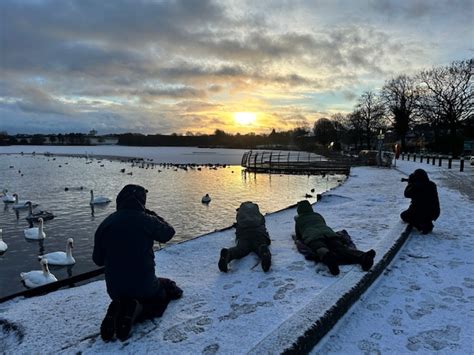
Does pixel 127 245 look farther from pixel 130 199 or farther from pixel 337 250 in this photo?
pixel 337 250

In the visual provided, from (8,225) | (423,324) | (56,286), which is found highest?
(423,324)

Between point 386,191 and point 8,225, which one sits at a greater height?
point 386,191

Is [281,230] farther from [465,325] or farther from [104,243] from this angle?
[104,243]

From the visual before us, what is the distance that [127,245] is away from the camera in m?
3.84

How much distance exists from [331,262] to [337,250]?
0.49 m

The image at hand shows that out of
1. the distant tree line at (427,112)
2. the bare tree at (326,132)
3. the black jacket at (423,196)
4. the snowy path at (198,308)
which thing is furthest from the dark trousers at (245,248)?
the bare tree at (326,132)

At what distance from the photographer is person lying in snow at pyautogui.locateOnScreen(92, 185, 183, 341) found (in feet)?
12.4

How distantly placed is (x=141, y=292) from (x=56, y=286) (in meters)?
2.87

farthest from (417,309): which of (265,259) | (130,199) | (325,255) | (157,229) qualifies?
(130,199)

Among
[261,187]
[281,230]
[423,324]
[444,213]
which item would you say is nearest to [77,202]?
[261,187]

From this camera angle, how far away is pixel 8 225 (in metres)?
15.7

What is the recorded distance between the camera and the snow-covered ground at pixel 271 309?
370 cm

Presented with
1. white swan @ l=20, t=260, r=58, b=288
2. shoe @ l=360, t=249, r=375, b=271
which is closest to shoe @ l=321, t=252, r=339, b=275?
shoe @ l=360, t=249, r=375, b=271

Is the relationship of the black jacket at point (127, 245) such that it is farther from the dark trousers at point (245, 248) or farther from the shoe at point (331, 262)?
the shoe at point (331, 262)
